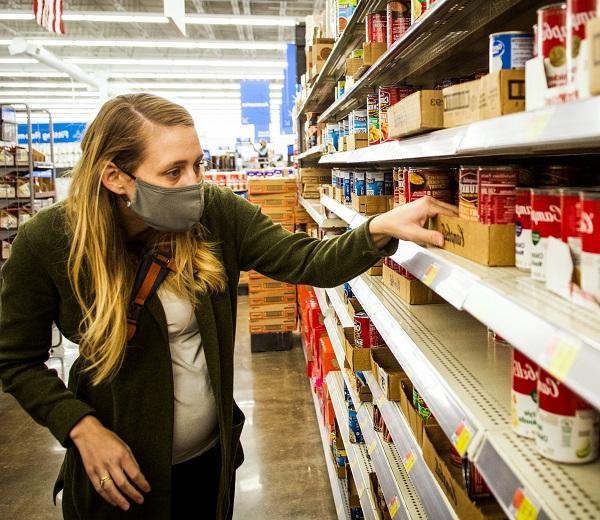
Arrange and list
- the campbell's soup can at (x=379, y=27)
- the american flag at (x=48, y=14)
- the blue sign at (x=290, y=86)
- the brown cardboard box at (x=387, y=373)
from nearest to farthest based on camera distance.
Answer: the brown cardboard box at (x=387, y=373), the campbell's soup can at (x=379, y=27), the american flag at (x=48, y=14), the blue sign at (x=290, y=86)

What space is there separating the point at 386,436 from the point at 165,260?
104 cm

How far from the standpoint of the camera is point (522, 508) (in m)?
0.81

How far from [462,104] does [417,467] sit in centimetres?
88

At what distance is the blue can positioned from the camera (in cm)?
227

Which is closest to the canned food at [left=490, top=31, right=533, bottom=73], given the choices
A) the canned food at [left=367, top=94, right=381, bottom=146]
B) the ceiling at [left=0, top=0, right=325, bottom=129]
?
the canned food at [left=367, top=94, right=381, bottom=146]

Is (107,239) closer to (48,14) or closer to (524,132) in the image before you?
(524,132)

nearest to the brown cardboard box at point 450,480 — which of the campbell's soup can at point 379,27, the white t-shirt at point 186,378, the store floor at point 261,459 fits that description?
the white t-shirt at point 186,378

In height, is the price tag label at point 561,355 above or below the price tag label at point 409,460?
above

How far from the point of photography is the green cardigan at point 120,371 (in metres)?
1.47

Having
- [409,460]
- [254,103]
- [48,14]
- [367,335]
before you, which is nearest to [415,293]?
[367,335]

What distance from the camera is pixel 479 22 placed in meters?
1.50

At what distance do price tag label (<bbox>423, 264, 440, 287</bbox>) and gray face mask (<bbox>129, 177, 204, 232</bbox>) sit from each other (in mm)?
662

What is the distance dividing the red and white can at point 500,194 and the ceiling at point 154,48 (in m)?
8.10

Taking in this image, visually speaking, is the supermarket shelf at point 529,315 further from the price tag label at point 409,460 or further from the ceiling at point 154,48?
the ceiling at point 154,48
